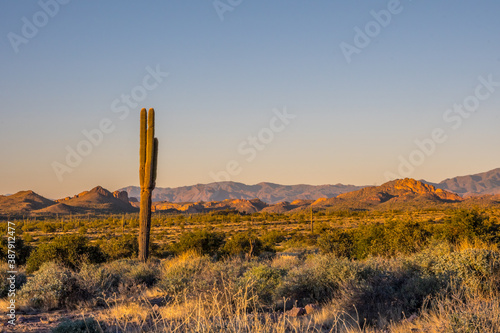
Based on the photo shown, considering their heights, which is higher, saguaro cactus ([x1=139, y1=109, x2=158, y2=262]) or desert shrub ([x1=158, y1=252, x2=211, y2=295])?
saguaro cactus ([x1=139, y1=109, x2=158, y2=262])

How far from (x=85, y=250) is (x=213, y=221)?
183ft

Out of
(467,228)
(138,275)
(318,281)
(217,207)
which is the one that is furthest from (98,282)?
(217,207)

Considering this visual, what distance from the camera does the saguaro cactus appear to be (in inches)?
701

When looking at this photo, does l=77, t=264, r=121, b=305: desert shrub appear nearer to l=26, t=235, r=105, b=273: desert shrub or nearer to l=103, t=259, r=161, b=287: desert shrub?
l=103, t=259, r=161, b=287: desert shrub

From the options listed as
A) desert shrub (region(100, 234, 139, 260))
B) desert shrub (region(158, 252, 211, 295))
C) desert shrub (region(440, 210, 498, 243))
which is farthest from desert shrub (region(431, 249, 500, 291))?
desert shrub (region(100, 234, 139, 260))

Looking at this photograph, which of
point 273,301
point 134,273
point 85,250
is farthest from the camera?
point 85,250

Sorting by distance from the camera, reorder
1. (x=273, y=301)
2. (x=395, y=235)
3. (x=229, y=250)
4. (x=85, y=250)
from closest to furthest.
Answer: (x=273, y=301), (x=85, y=250), (x=395, y=235), (x=229, y=250)

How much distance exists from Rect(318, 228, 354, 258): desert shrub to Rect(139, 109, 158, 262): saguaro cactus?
29.7 feet

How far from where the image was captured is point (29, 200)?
125438mm

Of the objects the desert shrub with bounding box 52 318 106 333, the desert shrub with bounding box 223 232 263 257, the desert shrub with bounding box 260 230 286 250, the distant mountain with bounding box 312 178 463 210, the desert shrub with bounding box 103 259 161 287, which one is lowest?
the desert shrub with bounding box 260 230 286 250

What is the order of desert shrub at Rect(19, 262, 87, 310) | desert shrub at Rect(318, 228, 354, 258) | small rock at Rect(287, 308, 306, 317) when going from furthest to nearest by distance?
desert shrub at Rect(318, 228, 354, 258)
desert shrub at Rect(19, 262, 87, 310)
small rock at Rect(287, 308, 306, 317)

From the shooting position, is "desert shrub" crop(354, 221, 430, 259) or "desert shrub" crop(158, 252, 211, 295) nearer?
"desert shrub" crop(158, 252, 211, 295)

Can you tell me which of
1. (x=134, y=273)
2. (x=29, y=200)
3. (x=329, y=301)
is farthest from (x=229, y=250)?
(x=29, y=200)

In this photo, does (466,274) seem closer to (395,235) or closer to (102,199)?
(395,235)
